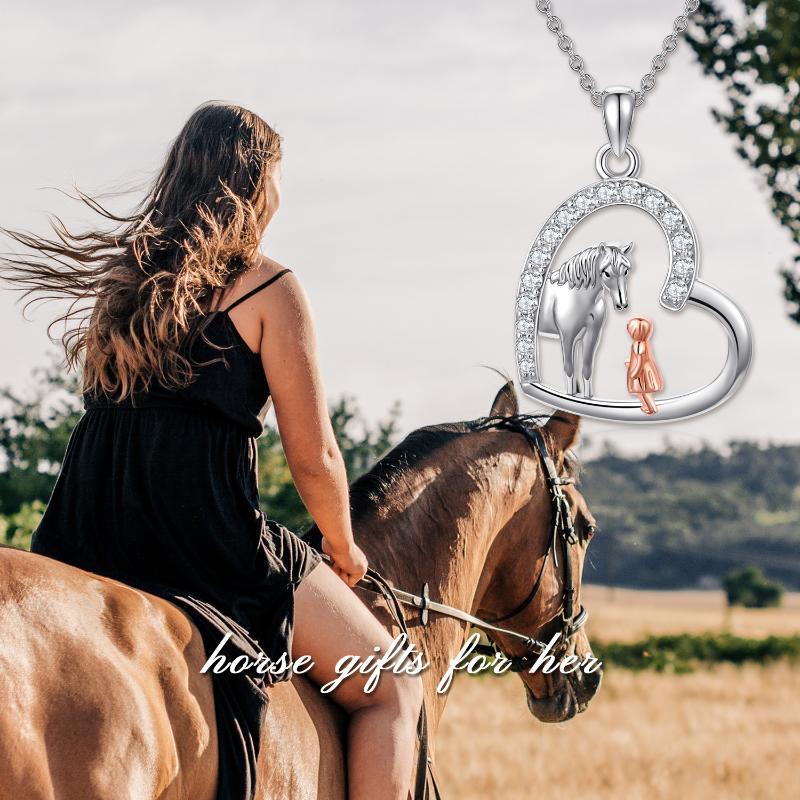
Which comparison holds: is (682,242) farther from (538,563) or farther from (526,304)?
(538,563)

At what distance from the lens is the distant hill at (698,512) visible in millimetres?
31094

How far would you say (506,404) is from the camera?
4836 mm

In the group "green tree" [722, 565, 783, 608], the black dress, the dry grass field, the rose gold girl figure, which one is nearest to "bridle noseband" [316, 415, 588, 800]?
the rose gold girl figure

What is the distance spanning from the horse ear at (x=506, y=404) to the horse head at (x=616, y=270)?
1.82 feet

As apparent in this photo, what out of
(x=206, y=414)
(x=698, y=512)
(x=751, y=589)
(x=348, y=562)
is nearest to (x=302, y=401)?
(x=206, y=414)

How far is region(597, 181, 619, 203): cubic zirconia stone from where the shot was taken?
16.2 ft

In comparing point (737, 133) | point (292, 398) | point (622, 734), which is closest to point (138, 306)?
point (292, 398)

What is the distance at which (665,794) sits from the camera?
9.66 m

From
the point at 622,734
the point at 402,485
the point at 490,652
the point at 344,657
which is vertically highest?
the point at 402,485

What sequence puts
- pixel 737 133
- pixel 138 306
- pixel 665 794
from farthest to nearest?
pixel 665 794, pixel 737 133, pixel 138 306

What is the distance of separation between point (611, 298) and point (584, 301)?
0.11 m

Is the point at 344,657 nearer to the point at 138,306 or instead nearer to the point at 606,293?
the point at 138,306

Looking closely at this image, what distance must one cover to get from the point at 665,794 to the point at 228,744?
25.0 feet

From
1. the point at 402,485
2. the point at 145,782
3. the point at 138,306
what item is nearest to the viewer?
the point at 145,782
